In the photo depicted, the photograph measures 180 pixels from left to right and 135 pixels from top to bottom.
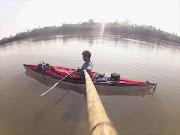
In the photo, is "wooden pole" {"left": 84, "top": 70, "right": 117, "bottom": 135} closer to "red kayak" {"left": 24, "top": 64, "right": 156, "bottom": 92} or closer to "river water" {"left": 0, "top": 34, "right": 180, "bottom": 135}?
"river water" {"left": 0, "top": 34, "right": 180, "bottom": 135}

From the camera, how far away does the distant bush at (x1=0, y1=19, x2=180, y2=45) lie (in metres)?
24.5

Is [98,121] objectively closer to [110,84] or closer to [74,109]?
[74,109]

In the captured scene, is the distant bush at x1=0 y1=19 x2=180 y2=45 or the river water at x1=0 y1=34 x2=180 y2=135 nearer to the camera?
the river water at x1=0 y1=34 x2=180 y2=135

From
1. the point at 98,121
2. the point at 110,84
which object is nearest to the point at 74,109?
the point at 110,84

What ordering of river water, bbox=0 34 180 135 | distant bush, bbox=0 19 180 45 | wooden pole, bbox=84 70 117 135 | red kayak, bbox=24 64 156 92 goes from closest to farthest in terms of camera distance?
wooden pole, bbox=84 70 117 135, river water, bbox=0 34 180 135, red kayak, bbox=24 64 156 92, distant bush, bbox=0 19 180 45

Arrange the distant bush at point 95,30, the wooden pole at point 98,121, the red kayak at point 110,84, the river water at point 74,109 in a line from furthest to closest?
the distant bush at point 95,30, the red kayak at point 110,84, the river water at point 74,109, the wooden pole at point 98,121

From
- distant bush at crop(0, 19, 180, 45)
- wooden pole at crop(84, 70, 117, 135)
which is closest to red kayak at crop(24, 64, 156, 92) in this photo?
wooden pole at crop(84, 70, 117, 135)

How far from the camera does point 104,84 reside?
19.8 feet

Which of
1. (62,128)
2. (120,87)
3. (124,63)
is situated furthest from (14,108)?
(124,63)

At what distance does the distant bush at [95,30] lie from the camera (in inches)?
965

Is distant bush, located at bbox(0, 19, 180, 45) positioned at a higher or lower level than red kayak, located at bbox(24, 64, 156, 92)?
higher

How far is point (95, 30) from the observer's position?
33.6 metres

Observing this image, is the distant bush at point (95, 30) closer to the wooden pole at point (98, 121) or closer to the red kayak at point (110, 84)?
the red kayak at point (110, 84)

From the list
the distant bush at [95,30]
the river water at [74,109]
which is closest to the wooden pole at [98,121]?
the river water at [74,109]
